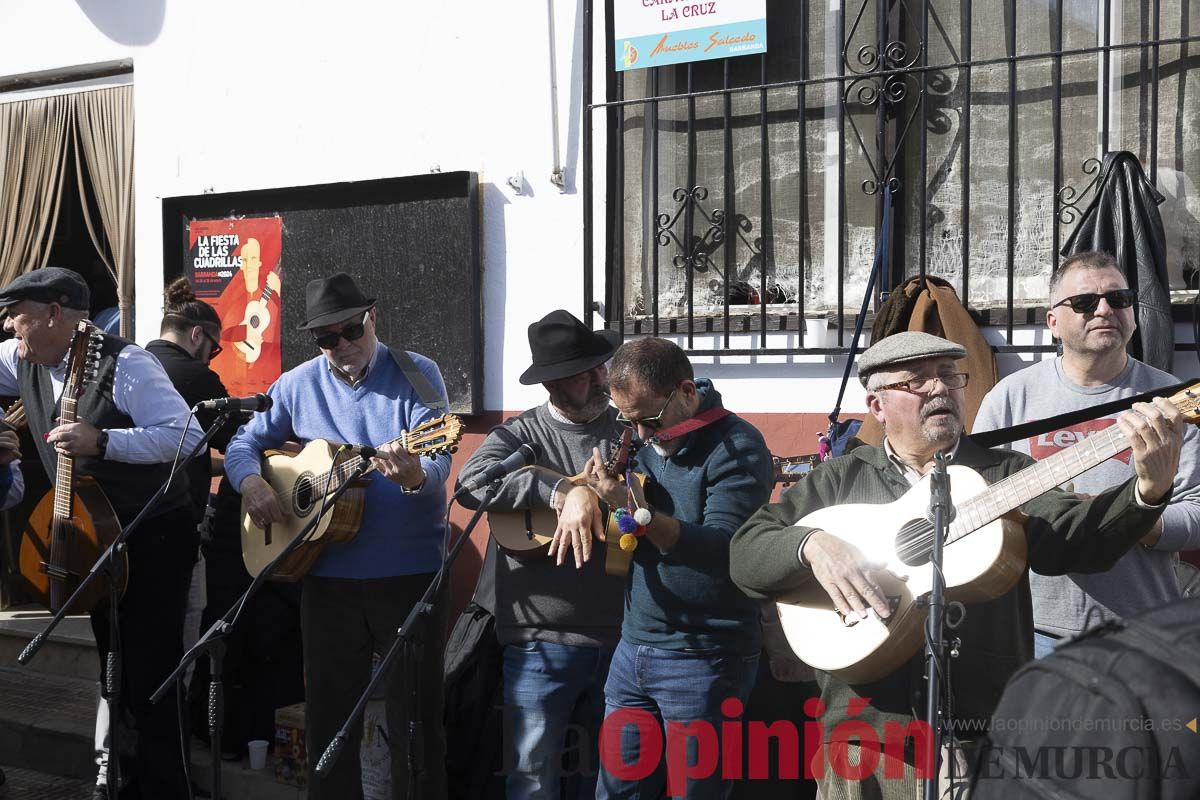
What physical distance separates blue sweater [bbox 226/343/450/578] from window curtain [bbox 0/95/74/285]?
3775mm

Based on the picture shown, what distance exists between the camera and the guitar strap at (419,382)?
4219mm

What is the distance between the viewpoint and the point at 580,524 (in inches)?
134

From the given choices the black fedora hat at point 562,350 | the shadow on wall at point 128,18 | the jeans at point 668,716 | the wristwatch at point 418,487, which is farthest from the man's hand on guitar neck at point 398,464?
the shadow on wall at point 128,18

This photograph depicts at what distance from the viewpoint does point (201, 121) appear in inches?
259

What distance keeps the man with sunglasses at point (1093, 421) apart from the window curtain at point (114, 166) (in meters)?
5.36

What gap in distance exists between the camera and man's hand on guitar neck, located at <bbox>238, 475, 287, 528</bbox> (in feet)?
14.3

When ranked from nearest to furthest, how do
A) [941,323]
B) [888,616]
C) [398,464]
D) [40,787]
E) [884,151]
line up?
[888,616], [398,464], [941,323], [884,151], [40,787]

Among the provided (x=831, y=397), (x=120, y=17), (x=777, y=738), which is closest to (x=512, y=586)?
(x=777, y=738)

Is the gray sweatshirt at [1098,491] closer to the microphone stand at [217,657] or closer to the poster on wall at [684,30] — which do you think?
the microphone stand at [217,657]

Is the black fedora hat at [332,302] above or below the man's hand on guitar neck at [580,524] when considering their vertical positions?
above

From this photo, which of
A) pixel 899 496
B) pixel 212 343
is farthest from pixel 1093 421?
pixel 212 343

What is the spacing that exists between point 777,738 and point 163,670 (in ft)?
7.47

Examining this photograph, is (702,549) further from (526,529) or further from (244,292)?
(244,292)

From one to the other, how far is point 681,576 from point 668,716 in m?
0.39
